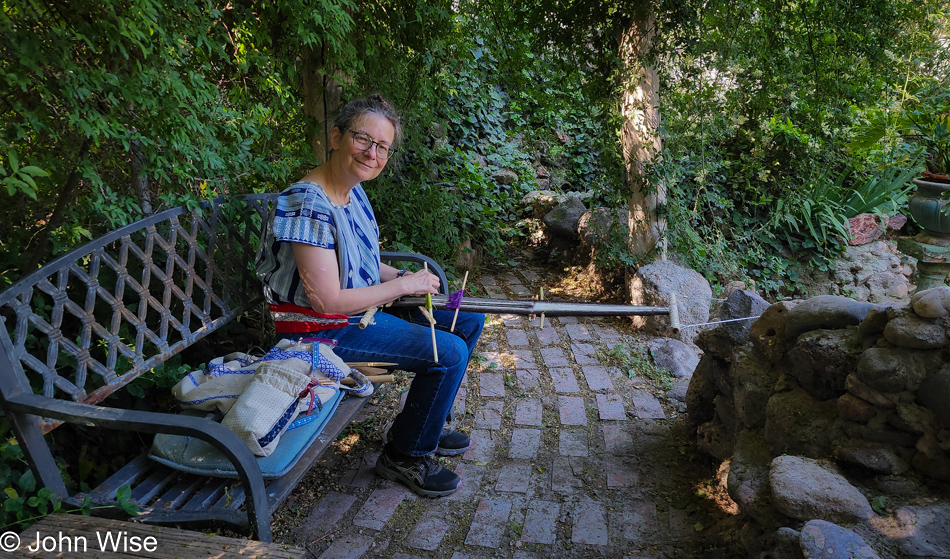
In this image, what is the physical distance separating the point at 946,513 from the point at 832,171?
5.03 m

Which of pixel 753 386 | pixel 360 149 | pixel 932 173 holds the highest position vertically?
pixel 932 173

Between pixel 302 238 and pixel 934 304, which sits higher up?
pixel 302 238

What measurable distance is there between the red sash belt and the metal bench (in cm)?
31

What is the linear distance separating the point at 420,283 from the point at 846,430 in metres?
1.69

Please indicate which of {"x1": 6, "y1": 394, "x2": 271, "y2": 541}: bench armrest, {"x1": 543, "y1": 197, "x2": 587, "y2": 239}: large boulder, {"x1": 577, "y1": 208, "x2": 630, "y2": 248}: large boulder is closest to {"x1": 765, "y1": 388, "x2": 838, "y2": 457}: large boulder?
{"x1": 6, "y1": 394, "x2": 271, "y2": 541}: bench armrest

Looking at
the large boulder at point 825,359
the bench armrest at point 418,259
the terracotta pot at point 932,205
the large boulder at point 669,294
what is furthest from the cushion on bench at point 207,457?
the terracotta pot at point 932,205

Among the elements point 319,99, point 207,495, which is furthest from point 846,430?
point 319,99

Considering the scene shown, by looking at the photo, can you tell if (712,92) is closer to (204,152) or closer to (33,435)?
(204,152)

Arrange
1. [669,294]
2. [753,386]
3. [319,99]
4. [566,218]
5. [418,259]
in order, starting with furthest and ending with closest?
[566,218]
[669,294]
[319,99]
[418,259]
[753,386]

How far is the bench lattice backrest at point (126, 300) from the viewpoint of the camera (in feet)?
6.20

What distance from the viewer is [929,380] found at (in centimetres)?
204

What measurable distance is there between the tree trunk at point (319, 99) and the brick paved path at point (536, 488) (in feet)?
5.57

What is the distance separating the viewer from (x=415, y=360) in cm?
253

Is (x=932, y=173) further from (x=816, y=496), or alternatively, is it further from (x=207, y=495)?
(x=207, y=495)
